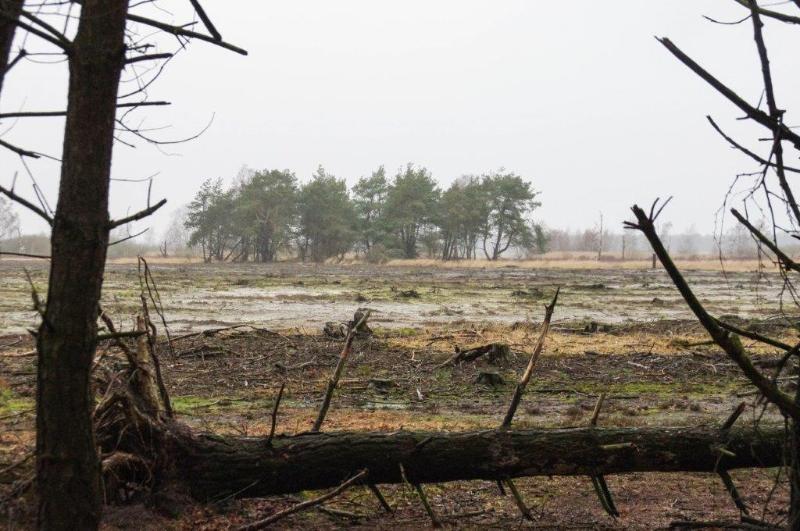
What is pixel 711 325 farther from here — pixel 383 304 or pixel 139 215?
pixel 383 304

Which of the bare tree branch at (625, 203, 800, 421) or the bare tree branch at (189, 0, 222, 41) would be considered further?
the bare tree branch at (189, 0, 222, 41)

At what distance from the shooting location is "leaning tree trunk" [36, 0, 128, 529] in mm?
3086

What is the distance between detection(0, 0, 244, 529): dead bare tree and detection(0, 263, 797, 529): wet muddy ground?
270 mm

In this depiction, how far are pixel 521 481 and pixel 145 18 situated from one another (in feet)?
14.5

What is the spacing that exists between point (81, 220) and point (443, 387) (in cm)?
763

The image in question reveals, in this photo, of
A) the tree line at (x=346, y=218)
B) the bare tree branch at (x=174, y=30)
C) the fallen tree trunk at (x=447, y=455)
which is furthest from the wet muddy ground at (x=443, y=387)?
the tree line at (x=346, y=218)

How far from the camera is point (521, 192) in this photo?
248 feet

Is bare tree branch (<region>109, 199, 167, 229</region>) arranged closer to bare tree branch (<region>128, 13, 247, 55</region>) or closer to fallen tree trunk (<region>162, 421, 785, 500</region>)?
bare tree branch (<region>128, 13, 247, 55</region>)

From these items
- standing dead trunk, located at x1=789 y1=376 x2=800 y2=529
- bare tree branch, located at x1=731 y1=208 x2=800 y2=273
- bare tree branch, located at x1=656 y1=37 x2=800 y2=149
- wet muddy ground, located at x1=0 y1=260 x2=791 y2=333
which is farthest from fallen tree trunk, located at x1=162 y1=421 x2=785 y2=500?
wet muddy ground, located at x1=0 y1=260 x2=791 y2=333

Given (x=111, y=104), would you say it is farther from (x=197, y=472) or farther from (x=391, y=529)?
(x=391, y=529)

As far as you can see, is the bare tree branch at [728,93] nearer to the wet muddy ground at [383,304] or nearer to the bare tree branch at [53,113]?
the bare tree branch at [53,113]

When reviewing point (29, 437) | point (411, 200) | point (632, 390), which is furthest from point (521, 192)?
point (29, 437)

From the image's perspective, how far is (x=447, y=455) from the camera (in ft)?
15.2

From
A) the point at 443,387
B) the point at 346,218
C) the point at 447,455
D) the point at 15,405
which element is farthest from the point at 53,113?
the point at 346,218
